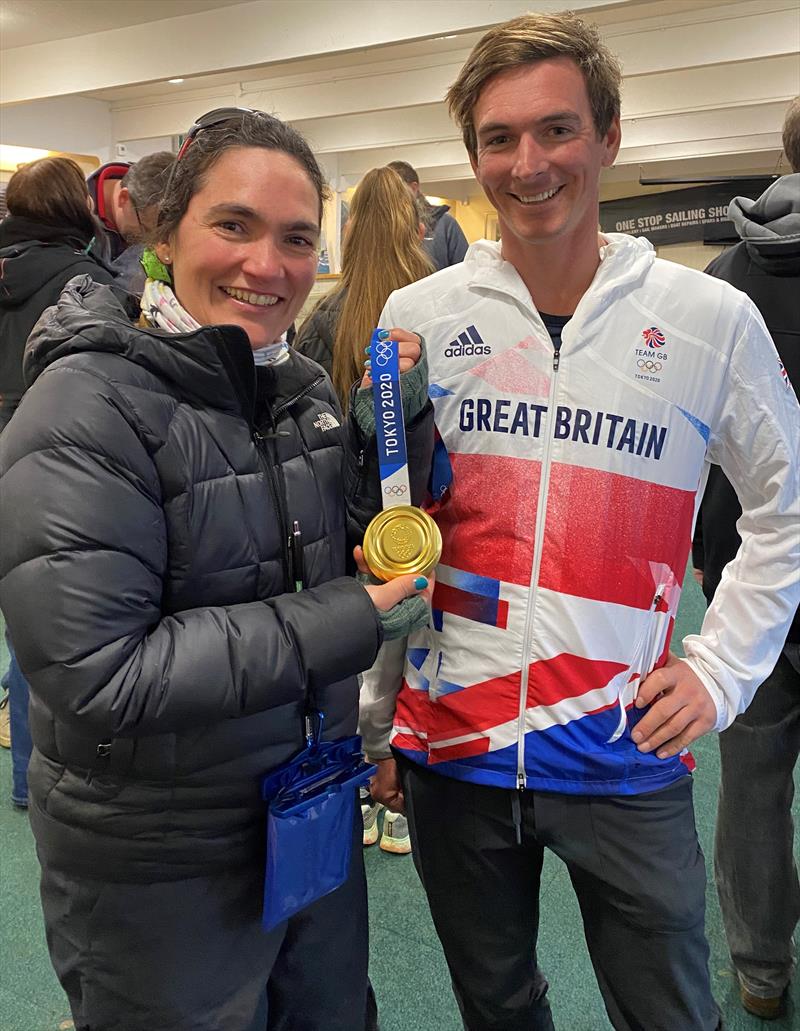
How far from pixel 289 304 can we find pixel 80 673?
58cm

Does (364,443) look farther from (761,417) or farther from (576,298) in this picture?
(761,417)

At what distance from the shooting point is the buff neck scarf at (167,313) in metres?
1.09

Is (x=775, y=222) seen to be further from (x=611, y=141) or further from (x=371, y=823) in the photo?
(x=371, y=823)

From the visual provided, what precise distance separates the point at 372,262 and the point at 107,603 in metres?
1.62

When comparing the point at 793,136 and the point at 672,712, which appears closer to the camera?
the point at 672,712

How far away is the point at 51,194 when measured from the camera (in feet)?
8.18

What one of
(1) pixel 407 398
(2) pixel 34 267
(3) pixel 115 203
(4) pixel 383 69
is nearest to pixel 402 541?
(1) pixel 407 398

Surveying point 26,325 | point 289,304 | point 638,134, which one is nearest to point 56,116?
point 638,134

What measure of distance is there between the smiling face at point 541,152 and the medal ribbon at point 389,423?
30cm

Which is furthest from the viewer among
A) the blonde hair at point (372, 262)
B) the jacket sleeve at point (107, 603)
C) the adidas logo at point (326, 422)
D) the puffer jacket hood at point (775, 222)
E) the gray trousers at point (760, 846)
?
the blonde hair at point (372, 262)

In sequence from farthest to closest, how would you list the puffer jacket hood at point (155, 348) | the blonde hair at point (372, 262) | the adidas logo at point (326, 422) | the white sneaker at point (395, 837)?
1. the white sneaker at point (395, 837)
2. the blonde hair at point (372, 262)
3. the adidas logo at point (326, 422)
4. the puffer jacket hood at point (155, 348)

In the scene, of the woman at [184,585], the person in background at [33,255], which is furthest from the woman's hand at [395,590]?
the person in background at [33,255]

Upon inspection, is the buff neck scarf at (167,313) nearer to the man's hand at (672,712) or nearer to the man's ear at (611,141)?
the man's ear at (611,141)

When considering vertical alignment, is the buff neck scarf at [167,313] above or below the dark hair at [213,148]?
below
